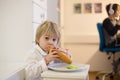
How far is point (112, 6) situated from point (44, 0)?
1396mm

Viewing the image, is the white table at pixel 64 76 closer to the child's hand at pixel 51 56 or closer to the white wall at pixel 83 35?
the child's hand at pixel 51 56

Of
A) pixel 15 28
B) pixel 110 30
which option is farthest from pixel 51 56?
pixel 110 30

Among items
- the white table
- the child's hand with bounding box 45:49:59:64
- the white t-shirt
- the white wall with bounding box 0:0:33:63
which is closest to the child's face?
the white t-shirt

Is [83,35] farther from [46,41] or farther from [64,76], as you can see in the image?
[64,76]

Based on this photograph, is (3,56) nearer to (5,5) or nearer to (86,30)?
(5,5)

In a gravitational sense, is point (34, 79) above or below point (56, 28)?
below

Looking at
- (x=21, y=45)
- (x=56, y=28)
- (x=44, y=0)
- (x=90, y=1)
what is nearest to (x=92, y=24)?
(x=90, y=1)

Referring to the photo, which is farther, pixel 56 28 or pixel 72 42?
pixel 72 42

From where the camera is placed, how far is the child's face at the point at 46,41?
4.13ft

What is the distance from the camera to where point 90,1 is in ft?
12.8

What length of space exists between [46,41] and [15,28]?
59 cm

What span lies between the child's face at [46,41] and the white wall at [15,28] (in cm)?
51

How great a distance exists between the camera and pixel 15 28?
1774mm

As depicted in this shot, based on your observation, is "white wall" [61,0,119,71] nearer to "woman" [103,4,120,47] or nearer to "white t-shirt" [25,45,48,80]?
"woman" [103,4,120,47]
